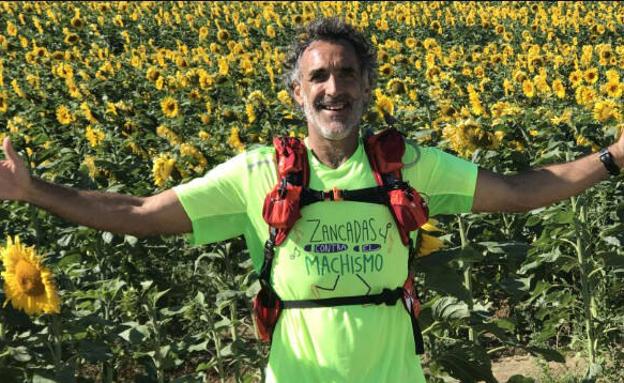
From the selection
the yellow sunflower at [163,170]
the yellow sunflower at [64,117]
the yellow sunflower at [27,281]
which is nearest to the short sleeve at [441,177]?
the yellow sunflower at [27,281]

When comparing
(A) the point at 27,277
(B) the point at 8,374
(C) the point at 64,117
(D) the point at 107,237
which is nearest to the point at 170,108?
(C) the point at 64,117

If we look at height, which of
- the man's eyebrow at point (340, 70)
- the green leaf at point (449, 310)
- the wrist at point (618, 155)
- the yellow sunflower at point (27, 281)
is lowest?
the green leaf at point (449, 310)

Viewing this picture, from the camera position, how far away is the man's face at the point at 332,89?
2.61 meters

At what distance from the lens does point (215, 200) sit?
2.66 metres

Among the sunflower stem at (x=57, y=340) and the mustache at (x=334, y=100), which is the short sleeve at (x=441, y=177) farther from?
the sunflower stem at (x=57, y=340)

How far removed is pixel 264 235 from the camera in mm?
2633

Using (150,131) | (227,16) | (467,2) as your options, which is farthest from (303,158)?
(467,2)

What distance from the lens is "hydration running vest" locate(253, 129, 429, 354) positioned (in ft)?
8.16

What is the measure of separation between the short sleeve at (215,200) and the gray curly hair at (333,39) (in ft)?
1.35

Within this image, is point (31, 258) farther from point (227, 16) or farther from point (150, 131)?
point (227, 16)

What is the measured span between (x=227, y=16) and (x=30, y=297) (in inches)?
847

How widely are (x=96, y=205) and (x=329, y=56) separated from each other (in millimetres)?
849

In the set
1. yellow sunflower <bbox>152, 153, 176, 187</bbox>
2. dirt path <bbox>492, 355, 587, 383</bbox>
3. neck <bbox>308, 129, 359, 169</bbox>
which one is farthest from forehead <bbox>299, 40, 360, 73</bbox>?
dirt path <bbox>492, 355, 587, 383</bbox>

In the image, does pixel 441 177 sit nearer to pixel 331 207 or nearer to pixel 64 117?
pixel 331 207
